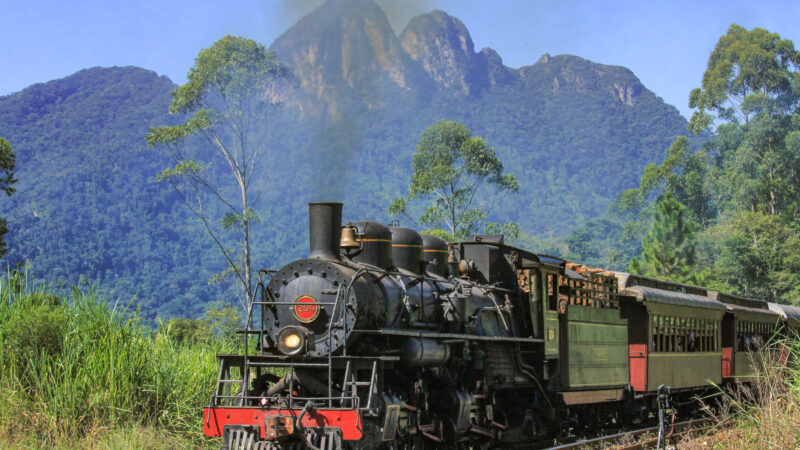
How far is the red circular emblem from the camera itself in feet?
29.6

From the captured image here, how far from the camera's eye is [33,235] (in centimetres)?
7350

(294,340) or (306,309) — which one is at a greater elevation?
(306,309)

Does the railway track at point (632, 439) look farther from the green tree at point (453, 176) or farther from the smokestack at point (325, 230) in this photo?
the green tree at point (453, 176)

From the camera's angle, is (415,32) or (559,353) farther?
(415,32)

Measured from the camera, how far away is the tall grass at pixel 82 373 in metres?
9.70

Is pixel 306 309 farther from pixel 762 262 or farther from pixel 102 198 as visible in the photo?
pixel 102 198

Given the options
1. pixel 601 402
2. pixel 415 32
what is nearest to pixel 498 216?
pixel 415 32

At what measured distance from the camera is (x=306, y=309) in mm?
9094

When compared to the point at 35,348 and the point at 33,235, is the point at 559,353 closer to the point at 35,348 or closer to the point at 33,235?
the point at 35,348

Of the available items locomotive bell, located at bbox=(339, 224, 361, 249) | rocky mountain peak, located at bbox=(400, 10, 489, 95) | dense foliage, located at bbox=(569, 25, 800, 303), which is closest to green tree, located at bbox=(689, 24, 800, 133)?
dense foliage, located at bbox=(569, 25, 800, 303)

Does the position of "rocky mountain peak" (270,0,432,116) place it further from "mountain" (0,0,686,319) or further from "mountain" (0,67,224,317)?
"mountain" (0,67,224,317)

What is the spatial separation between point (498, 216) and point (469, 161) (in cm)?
9993

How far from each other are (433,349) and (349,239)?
5.68 ft

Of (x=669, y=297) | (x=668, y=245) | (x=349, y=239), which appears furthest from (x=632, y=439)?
(x=668, y=245)
